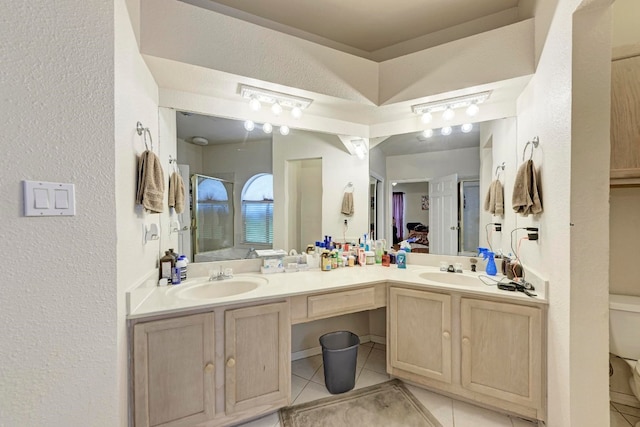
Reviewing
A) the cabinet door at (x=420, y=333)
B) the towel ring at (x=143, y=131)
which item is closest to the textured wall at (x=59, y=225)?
the towel ring at (x=143, y=131)

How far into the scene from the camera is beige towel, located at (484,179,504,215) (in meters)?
2.12

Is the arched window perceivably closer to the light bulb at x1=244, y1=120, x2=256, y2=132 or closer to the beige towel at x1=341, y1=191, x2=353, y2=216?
the light bulb at x1=244, y1=120, x2=256, y2=132

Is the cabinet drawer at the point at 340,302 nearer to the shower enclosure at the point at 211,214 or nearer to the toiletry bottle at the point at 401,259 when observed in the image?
the toiletry bottle at the point at 401,259

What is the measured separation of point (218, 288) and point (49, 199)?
43.6 inches

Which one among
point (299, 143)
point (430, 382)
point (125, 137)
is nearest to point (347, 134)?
point (299, 143)

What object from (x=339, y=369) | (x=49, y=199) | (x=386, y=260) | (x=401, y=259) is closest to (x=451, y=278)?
(x=401, y=259)

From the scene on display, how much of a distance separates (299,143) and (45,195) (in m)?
1.74

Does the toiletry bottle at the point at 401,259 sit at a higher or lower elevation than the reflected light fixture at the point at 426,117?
lower

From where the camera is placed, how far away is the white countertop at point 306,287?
4.61 ft

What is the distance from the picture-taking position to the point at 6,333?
0.89m

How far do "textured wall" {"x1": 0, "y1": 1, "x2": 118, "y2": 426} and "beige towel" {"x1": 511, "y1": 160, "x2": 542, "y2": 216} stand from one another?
7.10 ft

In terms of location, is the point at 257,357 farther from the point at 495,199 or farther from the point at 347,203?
the point at 495,199

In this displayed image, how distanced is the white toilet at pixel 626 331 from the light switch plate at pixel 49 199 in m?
2.83

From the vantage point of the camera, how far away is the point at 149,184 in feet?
4.71
